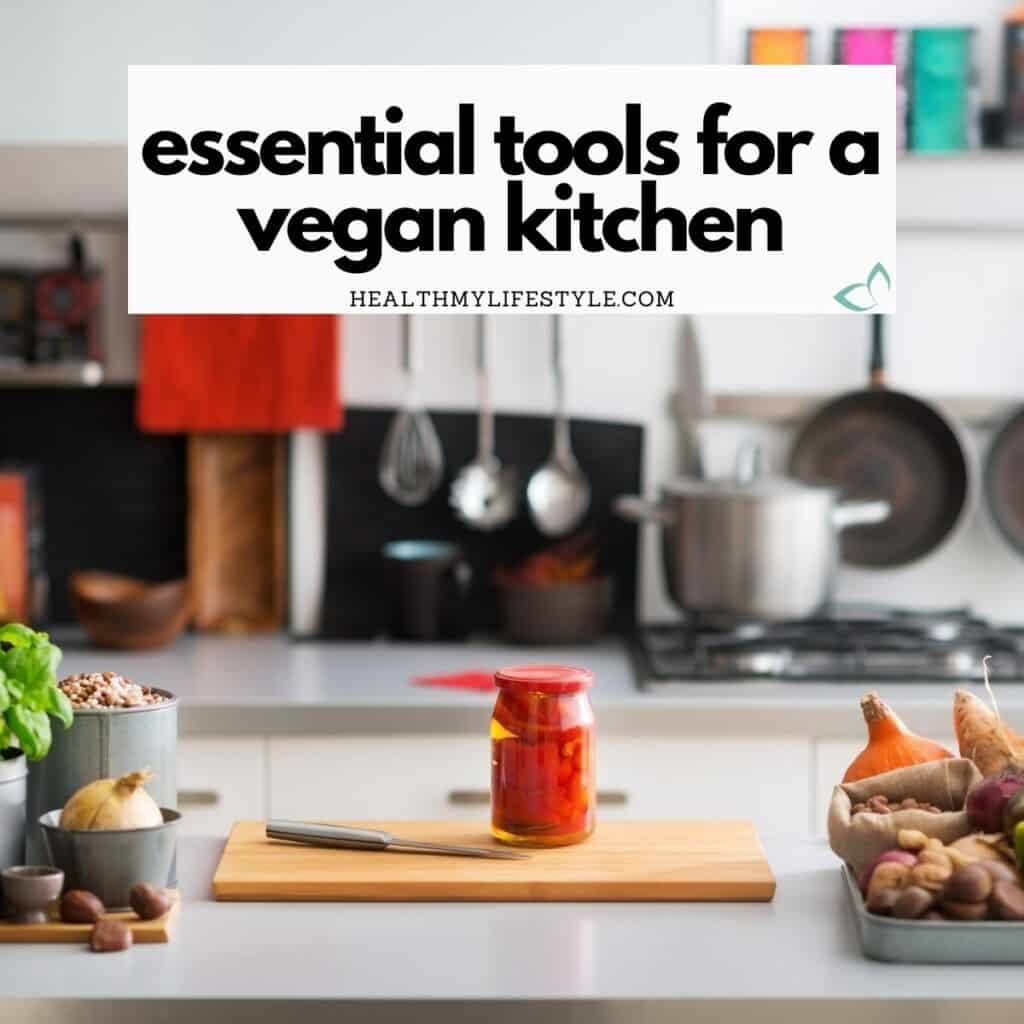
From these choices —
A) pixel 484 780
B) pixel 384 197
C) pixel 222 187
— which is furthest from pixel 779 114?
pixel 484 780

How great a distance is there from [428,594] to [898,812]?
5.08 ft

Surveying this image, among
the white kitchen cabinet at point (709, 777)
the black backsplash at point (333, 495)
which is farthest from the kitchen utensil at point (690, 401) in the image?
the white kitchen cabinet at point (709, 777)

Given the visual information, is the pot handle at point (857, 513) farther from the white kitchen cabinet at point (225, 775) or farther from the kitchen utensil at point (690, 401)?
the white kitchen cabinet at point (225, 775)

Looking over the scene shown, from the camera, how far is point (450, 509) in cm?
300

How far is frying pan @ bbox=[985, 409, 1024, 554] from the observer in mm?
2943

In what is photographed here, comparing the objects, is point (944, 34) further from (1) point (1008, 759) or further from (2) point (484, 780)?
(1) point (1008, 759)

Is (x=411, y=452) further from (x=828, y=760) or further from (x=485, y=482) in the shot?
(x=828, y=760)

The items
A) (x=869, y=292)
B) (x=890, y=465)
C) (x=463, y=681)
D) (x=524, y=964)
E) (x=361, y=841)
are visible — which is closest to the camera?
(x=524, y=964)

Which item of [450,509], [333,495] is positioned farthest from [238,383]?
[450,509]

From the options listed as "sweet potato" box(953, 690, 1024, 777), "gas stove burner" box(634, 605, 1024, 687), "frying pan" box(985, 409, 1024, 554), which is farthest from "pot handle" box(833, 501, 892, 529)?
"sweet potato" box(953, 690, 1024, 777)

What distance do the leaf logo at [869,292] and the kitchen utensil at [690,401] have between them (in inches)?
46.4

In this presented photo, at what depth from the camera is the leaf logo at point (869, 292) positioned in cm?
174

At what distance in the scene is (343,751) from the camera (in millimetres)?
2436

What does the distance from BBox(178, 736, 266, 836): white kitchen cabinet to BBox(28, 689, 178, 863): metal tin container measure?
0.97m
